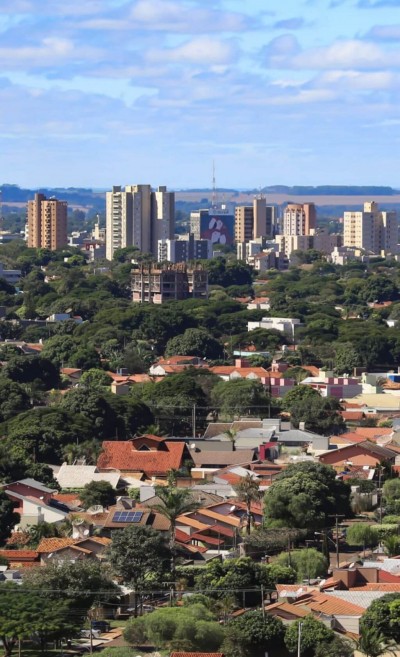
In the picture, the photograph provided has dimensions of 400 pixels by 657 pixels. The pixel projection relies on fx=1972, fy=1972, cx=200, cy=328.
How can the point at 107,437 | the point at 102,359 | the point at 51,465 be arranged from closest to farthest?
the point at 51,465 → the point at 107,437 → the point at 102,359

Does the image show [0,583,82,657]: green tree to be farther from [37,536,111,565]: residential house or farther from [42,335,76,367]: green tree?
[42,335,76,367]: green tree

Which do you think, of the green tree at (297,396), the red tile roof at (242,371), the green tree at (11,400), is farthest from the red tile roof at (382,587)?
the red tile roof at (242,371)

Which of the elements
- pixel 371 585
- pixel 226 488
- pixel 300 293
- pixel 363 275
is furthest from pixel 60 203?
pixel 371 585

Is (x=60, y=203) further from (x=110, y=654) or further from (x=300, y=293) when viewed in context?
(x=110, y=654)

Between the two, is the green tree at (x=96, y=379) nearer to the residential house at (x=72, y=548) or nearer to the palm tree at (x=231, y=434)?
the palm tree at (x=231, y=434)

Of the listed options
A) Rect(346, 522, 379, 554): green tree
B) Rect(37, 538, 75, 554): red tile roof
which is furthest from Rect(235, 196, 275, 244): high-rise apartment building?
Rect(37, 538, 75, 554): red tile roof

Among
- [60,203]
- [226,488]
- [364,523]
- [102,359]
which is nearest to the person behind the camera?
[364,523]
